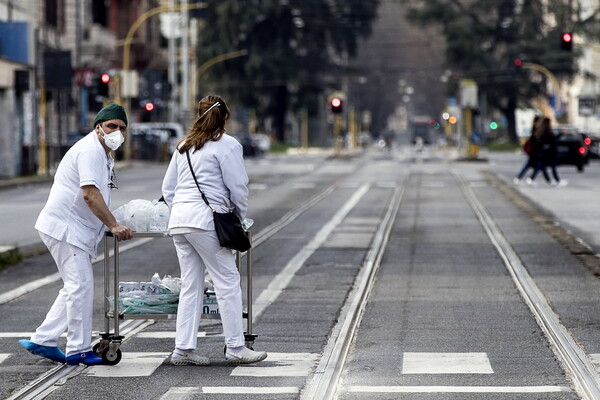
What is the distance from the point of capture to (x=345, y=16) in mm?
97062

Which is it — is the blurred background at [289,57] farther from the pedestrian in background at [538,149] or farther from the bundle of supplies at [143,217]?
the bundle of supplies at [143,217]

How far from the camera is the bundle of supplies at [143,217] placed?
9945 mm

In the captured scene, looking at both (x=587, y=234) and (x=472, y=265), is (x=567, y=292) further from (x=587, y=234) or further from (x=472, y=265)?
(x=587, y=234)

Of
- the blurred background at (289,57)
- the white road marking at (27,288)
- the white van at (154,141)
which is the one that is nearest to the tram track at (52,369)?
the white road marking at (27,288)

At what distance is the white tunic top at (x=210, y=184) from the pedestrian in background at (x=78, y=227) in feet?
1.22

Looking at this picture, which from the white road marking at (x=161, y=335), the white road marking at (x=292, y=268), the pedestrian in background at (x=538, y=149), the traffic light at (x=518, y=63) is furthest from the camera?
the traffic light at (x=518, y=63)

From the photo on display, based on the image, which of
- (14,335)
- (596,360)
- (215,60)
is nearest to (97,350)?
(14,335)

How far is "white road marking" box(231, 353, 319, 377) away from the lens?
30.8ft

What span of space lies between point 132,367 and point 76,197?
110 centimetres

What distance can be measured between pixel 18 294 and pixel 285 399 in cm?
662

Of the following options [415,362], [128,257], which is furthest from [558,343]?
[128,257]

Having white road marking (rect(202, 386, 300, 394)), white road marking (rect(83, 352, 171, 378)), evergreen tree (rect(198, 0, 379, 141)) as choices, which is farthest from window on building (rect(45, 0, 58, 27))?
white road marking (rect(202, 386, 300, 394))

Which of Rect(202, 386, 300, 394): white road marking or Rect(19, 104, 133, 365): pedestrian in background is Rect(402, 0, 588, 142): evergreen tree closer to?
Rect(19, 104, 133, 365): pedestrian in background

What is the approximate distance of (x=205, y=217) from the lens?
9.59 m
